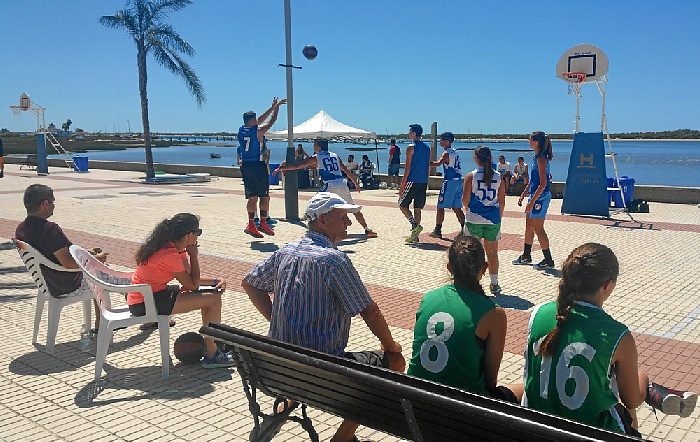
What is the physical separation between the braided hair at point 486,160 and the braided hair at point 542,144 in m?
1.33

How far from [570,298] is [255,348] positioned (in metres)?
1.38

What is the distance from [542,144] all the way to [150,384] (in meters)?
5.75

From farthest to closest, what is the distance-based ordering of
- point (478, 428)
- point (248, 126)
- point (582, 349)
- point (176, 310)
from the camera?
point (248, 126) → point (176, 310) → point (582, 349) → point (478, 428)

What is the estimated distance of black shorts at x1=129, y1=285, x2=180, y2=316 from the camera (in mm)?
4621

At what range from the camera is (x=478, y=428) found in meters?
2.28

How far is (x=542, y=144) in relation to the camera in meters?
8.14

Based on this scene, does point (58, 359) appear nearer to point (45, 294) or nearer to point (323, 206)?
point (45, 294)

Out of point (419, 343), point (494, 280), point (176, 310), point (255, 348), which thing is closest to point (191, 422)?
point (176, 310)

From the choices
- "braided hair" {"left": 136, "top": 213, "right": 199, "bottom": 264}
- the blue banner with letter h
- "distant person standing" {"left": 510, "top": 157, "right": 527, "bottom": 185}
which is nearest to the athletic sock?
"braided hair" {"left": 136, "top": 213, "right": 199, "bottom": 264}

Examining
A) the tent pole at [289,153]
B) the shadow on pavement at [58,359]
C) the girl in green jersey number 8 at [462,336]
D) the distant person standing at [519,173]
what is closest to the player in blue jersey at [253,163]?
the tent pole at [289,153]

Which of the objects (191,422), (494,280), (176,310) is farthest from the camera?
(494,280)

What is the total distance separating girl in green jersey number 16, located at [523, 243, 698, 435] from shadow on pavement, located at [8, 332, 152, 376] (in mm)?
3648

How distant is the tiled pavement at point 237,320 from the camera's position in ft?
12.9

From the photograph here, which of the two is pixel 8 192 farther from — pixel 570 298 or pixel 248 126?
pixel 570 298
